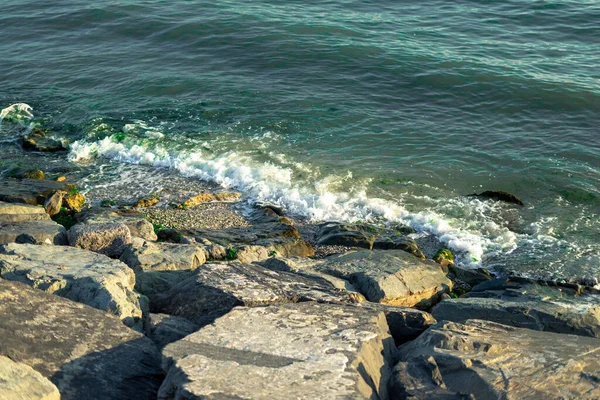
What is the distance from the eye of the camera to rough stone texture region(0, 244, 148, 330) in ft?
24.4

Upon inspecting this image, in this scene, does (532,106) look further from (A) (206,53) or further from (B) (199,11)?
(B) (199,11)

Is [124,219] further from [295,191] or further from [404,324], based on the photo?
[404,324]

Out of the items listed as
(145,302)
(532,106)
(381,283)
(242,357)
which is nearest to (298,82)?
(532,106)

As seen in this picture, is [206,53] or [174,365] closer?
[174,365]

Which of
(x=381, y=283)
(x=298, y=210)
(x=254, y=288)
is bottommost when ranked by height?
(x=298, y=210)

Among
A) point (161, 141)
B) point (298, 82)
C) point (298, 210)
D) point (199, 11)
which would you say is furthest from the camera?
point (199, 11)

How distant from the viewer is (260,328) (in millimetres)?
6512

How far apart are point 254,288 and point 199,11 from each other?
2224cm

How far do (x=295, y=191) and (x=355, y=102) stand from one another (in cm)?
570

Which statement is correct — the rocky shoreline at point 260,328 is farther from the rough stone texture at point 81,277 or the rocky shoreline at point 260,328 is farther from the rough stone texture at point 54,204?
the rough stone texture at point 54,204

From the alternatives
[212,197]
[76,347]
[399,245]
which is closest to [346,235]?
[399,245]

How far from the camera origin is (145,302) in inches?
316

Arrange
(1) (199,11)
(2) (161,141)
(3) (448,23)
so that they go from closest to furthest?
(2) (161,141) < (3) (448,23) < (1) (199,11)

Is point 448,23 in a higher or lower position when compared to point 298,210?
higher
